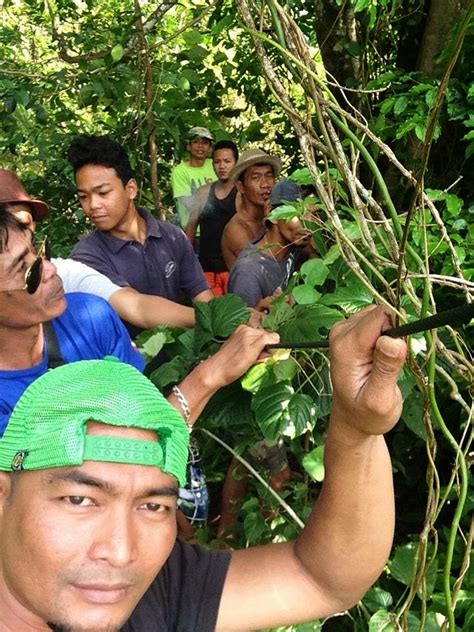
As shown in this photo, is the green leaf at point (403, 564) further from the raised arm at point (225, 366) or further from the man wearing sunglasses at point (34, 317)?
the man wearing sunglasses at point (34, 317)

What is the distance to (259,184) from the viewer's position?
3834 mm

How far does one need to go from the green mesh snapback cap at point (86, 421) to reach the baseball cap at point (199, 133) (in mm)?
4203

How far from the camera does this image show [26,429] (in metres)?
1.06

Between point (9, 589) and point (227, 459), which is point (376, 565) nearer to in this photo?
point (9, 589)

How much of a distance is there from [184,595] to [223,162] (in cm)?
402

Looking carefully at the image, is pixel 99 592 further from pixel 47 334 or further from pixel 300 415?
pixel 47 334

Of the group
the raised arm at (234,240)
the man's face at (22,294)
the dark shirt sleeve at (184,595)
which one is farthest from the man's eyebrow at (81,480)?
the raised arm at (234,240)

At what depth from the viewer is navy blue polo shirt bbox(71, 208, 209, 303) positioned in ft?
8.94

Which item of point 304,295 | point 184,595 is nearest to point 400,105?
point 304,295

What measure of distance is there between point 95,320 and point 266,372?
47 cm

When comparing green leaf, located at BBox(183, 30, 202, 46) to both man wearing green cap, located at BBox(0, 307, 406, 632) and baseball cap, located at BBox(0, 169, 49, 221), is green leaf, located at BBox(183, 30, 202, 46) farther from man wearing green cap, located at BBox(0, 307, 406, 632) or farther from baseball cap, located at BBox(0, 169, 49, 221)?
man wearing green cap, located at BBox(0, 307, 406, 632)

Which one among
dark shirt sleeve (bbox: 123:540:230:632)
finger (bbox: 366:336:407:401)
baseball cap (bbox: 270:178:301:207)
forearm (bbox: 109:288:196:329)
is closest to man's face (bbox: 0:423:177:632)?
dark shirt sleeve (bbox: 123:540:230:632)

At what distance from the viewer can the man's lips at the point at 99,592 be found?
0.99 metres

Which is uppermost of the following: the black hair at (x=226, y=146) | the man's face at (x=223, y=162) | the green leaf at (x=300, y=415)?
the green leaf at (x=300, y=415)
